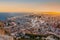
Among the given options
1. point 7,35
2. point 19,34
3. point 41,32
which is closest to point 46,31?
point 41,32

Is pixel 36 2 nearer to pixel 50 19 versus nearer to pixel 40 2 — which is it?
pixel 40 2

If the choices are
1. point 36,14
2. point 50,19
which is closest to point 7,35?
point 36,14

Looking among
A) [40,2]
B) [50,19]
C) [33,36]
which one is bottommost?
[33,36]

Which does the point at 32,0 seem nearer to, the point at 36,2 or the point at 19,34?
the point at 36,2

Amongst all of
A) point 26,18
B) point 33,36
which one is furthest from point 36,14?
point 33,36

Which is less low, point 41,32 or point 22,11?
point 22,11

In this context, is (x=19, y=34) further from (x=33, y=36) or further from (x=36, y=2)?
(x=36, y=2)

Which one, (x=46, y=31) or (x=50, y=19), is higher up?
(x=50, y=19)
